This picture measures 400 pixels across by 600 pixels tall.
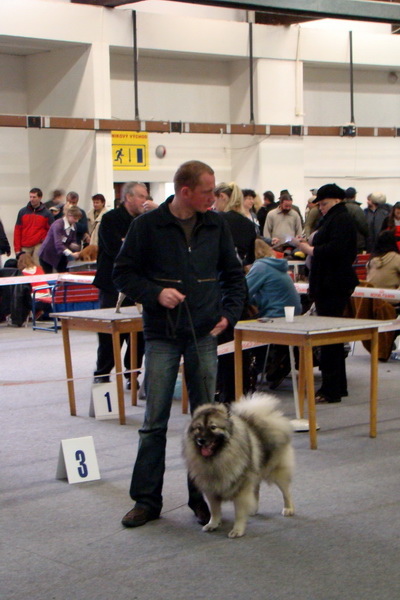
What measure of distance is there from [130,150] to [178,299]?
12.7 metres

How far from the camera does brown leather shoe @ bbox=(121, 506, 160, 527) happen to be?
393 cm

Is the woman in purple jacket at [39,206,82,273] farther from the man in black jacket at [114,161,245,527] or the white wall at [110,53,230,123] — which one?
the man in black jacket at [114,161,245,527]

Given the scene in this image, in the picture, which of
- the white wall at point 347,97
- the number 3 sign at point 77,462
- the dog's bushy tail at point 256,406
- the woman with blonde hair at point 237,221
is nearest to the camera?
the dog's bushy tail at point 256,406

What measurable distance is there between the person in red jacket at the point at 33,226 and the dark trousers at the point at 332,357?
7.39 metres

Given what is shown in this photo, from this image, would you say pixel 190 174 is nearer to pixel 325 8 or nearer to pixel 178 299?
pixel 178 299

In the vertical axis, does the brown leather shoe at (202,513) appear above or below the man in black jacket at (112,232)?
below

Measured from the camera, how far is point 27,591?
323 centimetres

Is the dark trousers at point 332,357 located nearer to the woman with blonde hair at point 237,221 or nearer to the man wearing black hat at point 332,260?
the man wearing black hat at point 332,260

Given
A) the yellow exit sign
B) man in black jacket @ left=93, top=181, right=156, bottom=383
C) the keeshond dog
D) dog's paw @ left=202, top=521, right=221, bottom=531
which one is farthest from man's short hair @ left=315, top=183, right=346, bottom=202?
the yellow exit sign

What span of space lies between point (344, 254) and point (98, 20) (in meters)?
10.4

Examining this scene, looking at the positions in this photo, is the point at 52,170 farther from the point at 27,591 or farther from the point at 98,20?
the point at 27,591

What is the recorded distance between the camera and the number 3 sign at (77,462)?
4.63 m

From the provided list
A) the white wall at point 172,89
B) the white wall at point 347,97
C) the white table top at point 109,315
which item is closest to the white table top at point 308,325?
the white table top at point 109,315

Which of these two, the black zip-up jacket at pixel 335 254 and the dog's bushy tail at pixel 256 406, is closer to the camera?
the dog's bushy tail at pixel 256 406
